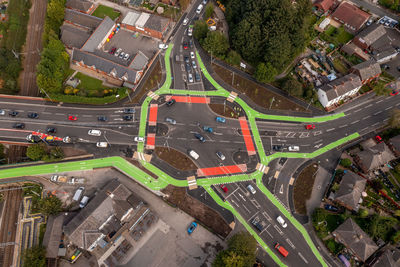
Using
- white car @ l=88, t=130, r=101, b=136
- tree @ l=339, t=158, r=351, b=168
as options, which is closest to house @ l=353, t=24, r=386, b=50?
tree @ l=339, t=158, r=351, b=168

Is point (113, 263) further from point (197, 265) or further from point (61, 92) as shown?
point (61, 92)

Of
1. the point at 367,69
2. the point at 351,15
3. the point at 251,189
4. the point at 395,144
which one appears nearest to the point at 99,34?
the point at 251,189

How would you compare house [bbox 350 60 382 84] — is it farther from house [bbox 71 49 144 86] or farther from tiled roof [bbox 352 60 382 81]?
house [bbox 71 49 144 86]

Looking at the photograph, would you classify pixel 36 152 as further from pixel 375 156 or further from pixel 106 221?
pixel 375 156

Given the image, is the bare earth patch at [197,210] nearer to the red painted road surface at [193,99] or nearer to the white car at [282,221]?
the white car at [282,221]

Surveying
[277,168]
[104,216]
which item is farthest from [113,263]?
[277,168]

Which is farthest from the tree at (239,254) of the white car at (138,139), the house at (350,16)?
the house at (350,16)
